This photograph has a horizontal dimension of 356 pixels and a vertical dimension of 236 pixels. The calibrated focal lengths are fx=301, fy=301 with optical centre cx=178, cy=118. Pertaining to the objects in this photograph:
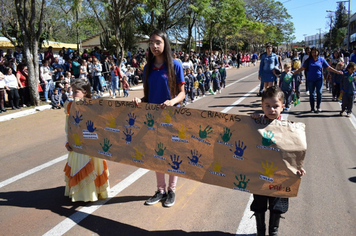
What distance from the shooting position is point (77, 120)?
4.00m

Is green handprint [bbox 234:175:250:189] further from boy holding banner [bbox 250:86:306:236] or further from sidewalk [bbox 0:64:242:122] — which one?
sidewalk [bbox 0:64:242:122]

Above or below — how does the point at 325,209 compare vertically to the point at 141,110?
below

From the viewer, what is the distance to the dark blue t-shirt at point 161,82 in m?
3.72

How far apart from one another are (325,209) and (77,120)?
134 inches

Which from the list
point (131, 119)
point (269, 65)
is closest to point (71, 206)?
point (131, 119)

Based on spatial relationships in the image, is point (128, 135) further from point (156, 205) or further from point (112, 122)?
point (156, 205)

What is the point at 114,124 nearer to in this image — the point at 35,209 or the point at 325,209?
the point at 35,209

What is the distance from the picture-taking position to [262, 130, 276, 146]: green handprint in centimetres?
282

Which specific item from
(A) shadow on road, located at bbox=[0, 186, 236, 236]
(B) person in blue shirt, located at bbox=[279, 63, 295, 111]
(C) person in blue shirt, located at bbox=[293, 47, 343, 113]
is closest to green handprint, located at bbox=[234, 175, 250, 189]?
(A) shadow on road, located at bbox=[0, 186, 236, 236]

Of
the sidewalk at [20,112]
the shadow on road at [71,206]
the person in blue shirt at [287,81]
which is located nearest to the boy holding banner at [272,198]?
the shadow on road at [71,206]

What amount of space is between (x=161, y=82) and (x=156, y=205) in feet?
5.33

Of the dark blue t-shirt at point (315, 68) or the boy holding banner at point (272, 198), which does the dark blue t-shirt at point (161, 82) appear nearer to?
the boy holding banner at point (272, 198)

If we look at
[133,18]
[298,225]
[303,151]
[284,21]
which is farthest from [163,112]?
[284,21]

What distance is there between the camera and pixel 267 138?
284 cm
